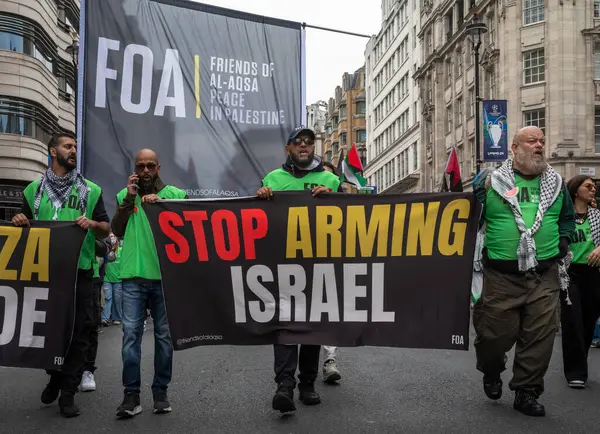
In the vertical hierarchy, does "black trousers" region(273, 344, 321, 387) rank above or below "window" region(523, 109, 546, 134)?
below

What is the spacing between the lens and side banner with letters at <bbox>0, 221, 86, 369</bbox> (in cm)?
574

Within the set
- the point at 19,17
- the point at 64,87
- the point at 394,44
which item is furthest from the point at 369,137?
the point at 19,17

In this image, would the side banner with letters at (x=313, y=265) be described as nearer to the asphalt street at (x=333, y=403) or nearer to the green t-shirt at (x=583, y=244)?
the asphalt street at (x=333, y=403)

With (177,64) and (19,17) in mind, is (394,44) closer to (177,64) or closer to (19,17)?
(19,17)

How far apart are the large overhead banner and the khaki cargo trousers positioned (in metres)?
2.84

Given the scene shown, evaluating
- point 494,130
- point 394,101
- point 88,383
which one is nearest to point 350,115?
point 394,101

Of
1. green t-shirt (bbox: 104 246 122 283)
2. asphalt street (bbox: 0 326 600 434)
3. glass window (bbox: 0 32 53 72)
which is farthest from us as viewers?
glass window (bbox: 0 32 53 72)

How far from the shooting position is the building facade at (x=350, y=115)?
9619 cm

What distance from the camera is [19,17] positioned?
1138 inches

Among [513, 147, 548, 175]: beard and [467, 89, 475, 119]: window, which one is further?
[467, 89, 475, 119]: window

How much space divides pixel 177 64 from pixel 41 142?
2528cm

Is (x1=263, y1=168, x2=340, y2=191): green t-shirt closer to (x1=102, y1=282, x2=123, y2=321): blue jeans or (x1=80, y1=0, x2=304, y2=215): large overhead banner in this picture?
(x1=80, y1=0, x2=304, y2=215): large overhead banner

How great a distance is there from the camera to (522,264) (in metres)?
5.44

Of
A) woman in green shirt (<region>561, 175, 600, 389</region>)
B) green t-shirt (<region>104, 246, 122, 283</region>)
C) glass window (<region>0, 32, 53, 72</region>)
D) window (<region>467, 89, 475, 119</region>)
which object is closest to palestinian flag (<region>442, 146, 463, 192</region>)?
woman in green shirt (<region>561, 175, 600, 389</region>)
